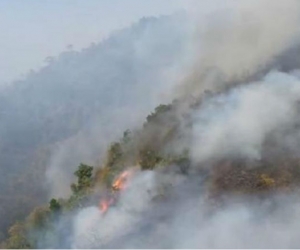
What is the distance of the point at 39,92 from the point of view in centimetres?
15575

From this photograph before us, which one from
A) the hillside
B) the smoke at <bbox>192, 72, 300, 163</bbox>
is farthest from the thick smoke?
the hillside

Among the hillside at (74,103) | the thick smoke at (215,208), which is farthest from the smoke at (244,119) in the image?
the hillside at (74,103)

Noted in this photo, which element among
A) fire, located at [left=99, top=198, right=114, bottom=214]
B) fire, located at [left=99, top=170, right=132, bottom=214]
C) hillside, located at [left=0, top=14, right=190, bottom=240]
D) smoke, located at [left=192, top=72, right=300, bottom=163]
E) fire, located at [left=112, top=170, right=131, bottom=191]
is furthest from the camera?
hillside, located at [left=0, top=14, right=190, bottom=240]

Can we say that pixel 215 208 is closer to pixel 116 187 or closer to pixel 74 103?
pixel 116 187

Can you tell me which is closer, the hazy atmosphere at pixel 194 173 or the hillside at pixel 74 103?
the hazy atmosphere at pixel 194 173

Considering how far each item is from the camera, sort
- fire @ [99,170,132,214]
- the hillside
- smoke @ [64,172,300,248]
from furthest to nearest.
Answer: the hillside → fire @ [99,170,132,214] → smoke @ [64,172,300,248]

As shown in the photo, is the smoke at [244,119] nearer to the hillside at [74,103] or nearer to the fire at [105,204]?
the fire at [105,204]

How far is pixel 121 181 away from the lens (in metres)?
37.2

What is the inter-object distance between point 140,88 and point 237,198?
Answer: 97.2 m

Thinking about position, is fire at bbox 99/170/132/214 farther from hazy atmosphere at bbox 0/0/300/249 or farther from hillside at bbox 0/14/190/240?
hillside at bbox 0/14/190/240

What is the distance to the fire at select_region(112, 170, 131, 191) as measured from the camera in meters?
35.0

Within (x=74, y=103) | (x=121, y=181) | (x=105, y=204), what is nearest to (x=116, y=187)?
(x=121, y=181)

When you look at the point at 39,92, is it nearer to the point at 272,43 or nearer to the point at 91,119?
the point at 91,119

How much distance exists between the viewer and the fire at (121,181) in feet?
115
